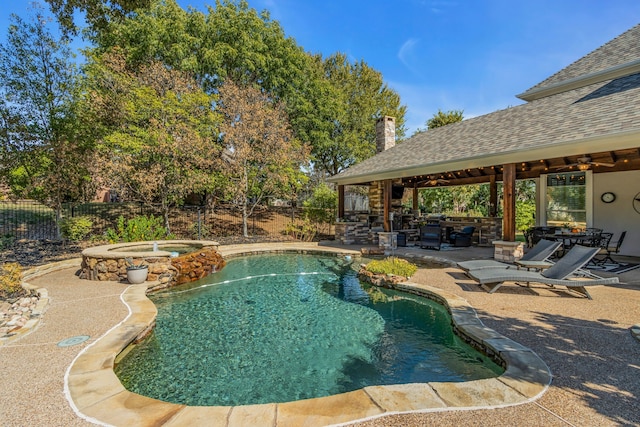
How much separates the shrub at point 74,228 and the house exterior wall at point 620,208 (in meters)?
19.1

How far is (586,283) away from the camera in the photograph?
571 centimetres

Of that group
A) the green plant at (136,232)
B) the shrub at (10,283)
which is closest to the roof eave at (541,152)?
the green plant at (136,232)

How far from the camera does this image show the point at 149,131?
43.1 ft

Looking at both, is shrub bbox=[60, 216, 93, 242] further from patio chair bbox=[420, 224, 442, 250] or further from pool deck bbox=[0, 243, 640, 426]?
patio chair bbox=[420, 224, 442, 250]

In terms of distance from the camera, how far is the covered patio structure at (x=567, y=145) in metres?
7.59

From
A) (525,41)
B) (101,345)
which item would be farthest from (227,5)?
(101,345)

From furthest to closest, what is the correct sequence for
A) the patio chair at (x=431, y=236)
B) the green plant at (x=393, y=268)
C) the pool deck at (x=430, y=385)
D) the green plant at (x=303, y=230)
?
the green plant at (x=303, y=230) < the patio chair at (x=431, y=236) < the green plant at (x=393, y=268) < the pool deck at (x=430, y=385)

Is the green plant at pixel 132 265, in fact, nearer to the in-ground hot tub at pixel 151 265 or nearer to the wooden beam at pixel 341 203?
the in-ground hot tub at pixel 151 265

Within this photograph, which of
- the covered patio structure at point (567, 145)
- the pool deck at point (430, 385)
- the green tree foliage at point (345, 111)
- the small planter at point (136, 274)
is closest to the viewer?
the pool deck at point (430, 385)

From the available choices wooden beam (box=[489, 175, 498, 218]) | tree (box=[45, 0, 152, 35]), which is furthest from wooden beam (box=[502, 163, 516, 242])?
tree (box=[45, 0, 152, 35])

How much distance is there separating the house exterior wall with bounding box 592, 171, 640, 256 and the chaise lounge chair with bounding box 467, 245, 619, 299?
5.35 m

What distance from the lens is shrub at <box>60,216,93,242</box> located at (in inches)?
510

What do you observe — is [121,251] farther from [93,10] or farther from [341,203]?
[341,203]

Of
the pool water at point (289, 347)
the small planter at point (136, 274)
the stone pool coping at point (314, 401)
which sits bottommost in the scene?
the pool water at point (289, 347)
